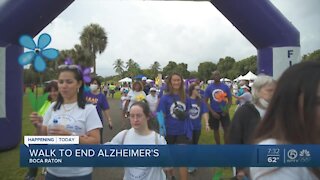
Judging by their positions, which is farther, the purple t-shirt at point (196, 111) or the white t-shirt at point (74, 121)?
the purple t-shirt at point (196, 111)

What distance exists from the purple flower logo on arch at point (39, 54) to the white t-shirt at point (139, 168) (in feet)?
1.95

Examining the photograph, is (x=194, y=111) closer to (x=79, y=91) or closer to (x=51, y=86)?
(x=79, y=91)

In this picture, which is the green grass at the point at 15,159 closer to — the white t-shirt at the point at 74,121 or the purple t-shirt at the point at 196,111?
the white t-shirt at the point at 74,121

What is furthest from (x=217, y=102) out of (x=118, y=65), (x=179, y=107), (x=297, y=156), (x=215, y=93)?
(x=297, y=156)

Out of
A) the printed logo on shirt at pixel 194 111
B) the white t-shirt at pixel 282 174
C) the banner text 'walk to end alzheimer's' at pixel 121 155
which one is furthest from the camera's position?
the printed logo on shirt at pixel 194 111

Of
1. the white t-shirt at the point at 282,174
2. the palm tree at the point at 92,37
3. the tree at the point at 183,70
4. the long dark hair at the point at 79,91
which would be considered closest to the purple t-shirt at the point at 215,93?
A: the tree at the point at 183,70

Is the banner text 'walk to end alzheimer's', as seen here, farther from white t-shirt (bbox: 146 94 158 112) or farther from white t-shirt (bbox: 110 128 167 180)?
white t-shirt (bbox: 146 94 158 112)

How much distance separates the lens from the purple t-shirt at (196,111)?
8.30 feet

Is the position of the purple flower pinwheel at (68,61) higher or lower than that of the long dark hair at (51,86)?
higher

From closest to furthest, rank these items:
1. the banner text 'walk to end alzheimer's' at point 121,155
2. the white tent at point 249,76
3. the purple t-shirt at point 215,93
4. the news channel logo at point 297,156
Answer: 1. the news channel logo at point 297,156
2. the banner text 'walk to end alzheimer's' at point 121,155
3. the white tent at point 249,76
4. the purple t-shirt at point 215,93

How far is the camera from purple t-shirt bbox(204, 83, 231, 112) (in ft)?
8.02

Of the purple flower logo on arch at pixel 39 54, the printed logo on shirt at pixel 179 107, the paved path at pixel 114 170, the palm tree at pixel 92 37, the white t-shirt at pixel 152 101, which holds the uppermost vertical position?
the palm tree at pixel 92 37

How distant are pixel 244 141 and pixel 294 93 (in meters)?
1.08

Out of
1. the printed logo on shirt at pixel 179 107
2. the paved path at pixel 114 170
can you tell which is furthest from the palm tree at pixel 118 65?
the printed logo on shirt at pixel 179 107
